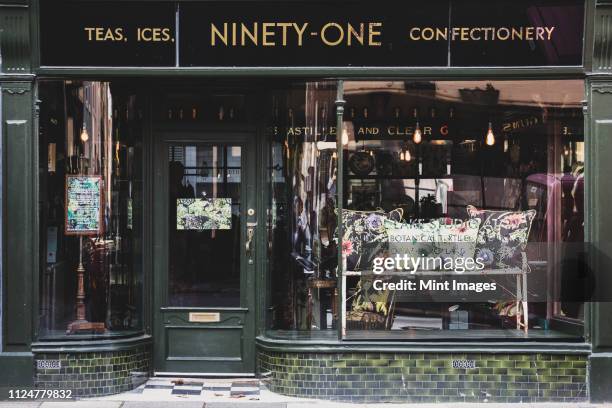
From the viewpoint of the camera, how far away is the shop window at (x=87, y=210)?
788 cm

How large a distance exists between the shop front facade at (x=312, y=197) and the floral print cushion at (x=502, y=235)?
0.02m

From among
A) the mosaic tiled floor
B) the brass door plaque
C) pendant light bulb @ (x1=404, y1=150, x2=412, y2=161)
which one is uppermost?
pendant light bulb @ (x1=404, y1=150, x2=412, y2=161)

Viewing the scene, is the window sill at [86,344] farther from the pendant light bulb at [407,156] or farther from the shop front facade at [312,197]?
the pendant light bulb at [407,156]

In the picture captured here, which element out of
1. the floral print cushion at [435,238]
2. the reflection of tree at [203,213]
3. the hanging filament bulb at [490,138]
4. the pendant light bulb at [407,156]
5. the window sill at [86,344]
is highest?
the hanging filament bulb at [490,138]

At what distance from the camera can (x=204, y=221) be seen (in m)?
8.45

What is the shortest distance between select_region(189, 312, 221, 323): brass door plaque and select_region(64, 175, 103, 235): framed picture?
4.60 ft

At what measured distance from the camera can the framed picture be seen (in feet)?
26.3

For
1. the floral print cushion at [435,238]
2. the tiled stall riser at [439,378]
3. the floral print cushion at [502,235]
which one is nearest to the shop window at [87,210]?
the tiled stall riser at [439,378]

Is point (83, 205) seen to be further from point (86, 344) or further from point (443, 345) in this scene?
point (443, 345)

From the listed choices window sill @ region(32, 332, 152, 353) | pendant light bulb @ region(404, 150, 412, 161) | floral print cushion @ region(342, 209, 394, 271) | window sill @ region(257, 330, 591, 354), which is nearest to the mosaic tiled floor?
window sill @ region(32, 332, 152, 353)

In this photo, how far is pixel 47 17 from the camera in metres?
7.67

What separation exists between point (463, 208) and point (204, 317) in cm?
306

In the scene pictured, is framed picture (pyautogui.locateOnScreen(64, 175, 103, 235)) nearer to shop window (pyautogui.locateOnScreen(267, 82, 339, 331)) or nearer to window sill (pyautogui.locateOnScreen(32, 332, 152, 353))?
window sill (pyautogui.locateOnScreen(32, 332, 152, 353))

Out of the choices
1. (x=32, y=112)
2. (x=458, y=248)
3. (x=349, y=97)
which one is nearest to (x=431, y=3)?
(x=349, y=97)
